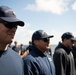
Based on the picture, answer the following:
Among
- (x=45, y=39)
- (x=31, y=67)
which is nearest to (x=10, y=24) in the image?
(x=31, y=67)

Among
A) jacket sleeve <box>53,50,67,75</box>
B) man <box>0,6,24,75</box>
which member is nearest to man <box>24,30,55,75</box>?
jacket sleeve <box>53,50,67,75</box>

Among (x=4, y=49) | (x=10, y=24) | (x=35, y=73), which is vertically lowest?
(x=35, y=73)

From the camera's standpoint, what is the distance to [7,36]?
118 inches

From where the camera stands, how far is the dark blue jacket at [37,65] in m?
4.46

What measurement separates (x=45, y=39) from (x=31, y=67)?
875 millimetres

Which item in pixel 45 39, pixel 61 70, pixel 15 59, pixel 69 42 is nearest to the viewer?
pixel 15 59

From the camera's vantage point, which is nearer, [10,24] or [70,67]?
[10,24]

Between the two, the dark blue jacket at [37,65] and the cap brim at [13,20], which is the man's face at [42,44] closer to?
the dark blue jacket at [37,65]

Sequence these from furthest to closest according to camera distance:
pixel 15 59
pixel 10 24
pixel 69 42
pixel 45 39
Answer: pixel 69 42, pixel 45 39, pixel 15 59, pixel 10 24

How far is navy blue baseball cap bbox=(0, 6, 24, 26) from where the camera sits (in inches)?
116

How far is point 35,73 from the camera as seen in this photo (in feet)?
14.6

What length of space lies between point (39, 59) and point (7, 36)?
1.78 m

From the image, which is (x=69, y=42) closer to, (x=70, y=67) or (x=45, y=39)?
(x=70, y=67)

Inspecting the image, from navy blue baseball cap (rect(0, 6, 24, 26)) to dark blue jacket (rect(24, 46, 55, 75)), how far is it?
163 cm
